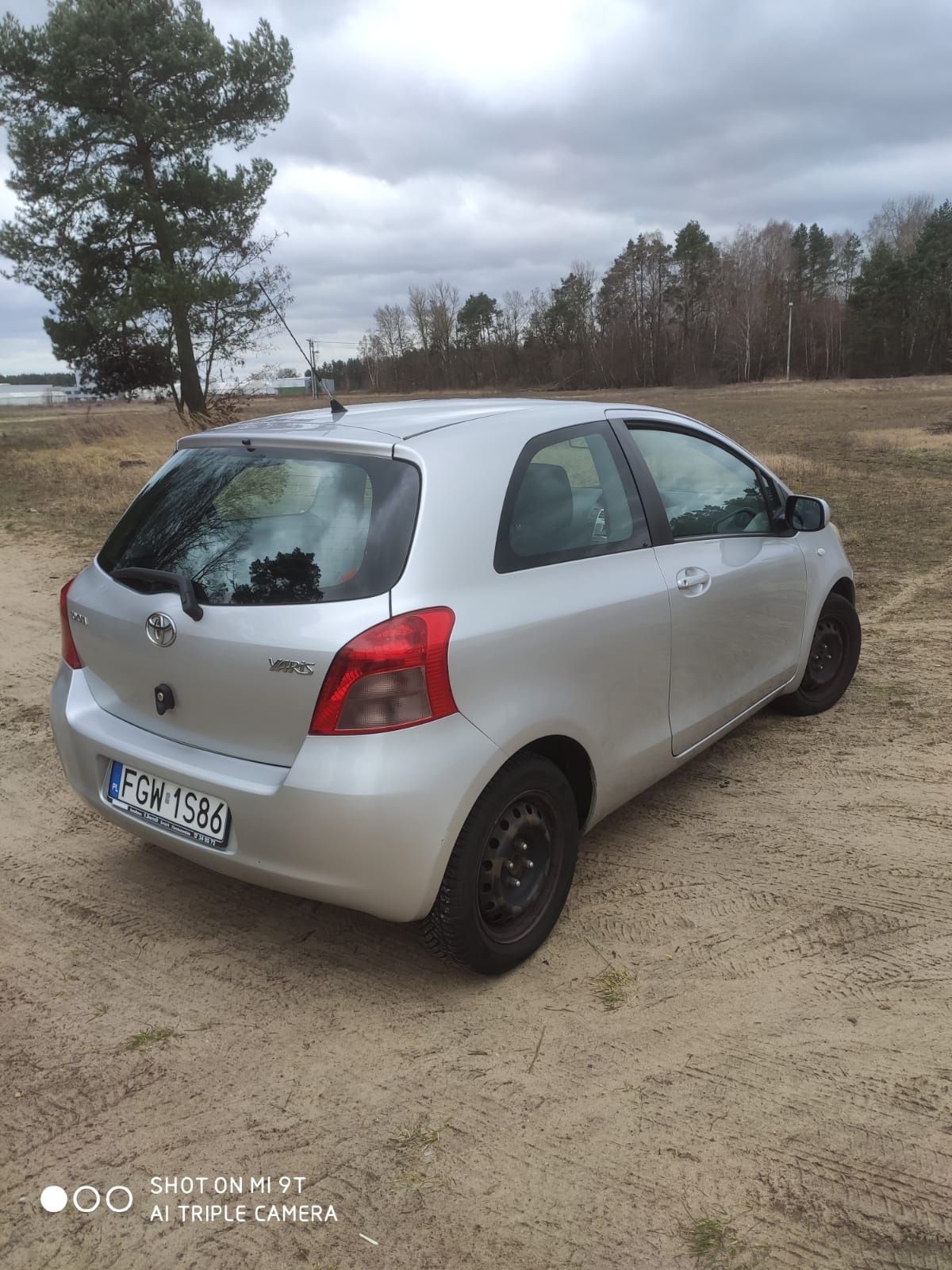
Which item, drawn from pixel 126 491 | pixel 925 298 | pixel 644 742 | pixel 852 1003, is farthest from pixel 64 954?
pixel 925 298

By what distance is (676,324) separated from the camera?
80.6 metres

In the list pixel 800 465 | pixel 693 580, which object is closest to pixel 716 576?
pixel 693 580

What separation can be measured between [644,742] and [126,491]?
528 inches

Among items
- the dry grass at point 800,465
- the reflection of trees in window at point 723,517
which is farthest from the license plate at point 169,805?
the dry grass at point 800,465

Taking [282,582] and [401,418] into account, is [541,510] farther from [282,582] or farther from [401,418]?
[282,582]

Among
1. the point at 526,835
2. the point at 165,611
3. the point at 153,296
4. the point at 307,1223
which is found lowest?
the point at 307,1223

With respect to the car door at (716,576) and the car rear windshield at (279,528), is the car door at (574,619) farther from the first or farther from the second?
the car rear windshield at (279,528)

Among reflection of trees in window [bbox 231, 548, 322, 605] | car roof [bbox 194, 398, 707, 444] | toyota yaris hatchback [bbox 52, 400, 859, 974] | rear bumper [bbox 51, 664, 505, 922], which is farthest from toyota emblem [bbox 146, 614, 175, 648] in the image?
car roof [bbox 194, 398, 707, 444]

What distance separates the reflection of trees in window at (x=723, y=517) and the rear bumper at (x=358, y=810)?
144 cm

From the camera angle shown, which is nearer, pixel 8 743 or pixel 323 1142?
pixel 323 1142

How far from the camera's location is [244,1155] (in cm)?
213

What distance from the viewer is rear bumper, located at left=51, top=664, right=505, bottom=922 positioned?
2320mm

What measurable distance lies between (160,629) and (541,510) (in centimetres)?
121

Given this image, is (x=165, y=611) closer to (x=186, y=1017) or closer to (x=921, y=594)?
(x=186, y=1017)
